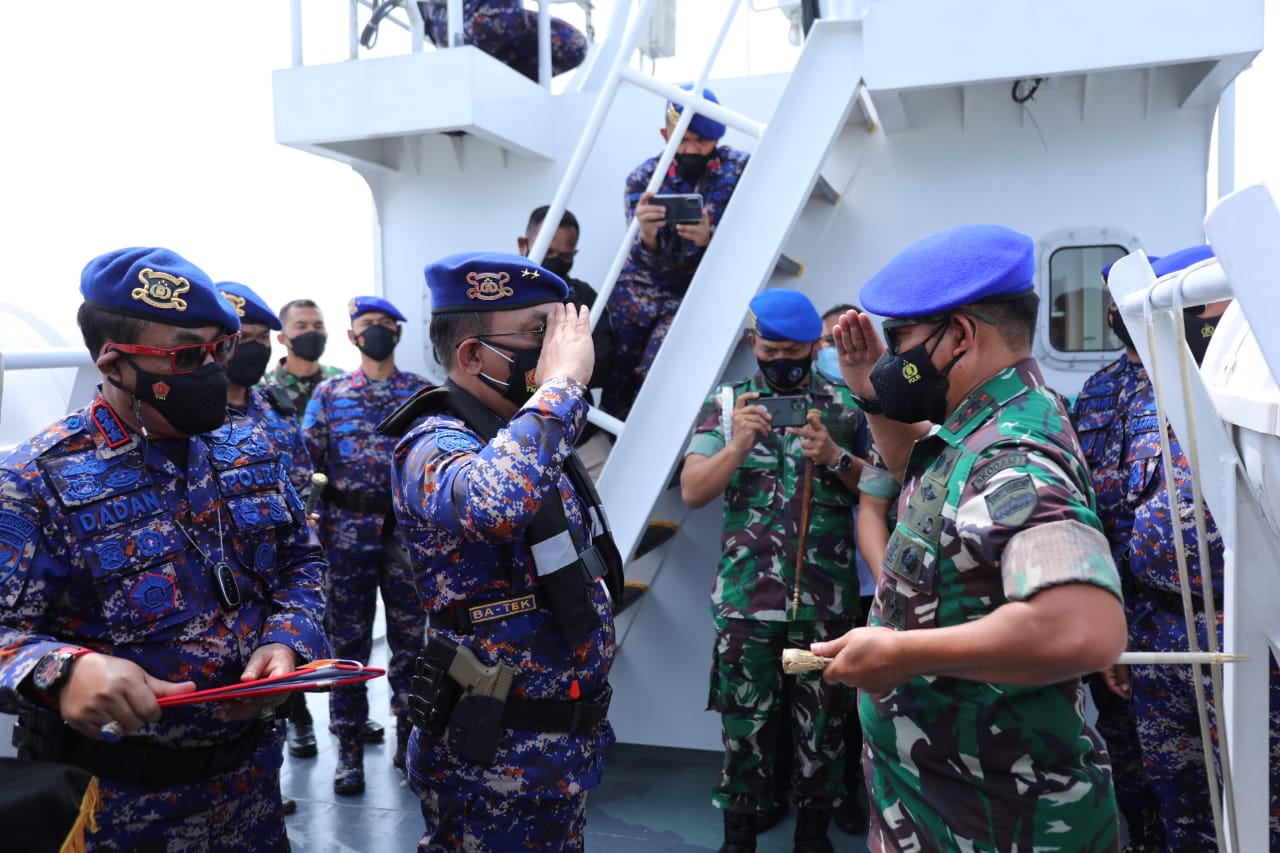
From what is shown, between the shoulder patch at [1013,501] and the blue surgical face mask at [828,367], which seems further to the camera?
the blue surgical face mask at [828,367]

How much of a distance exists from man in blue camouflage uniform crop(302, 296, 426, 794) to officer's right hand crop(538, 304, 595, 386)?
2297 millimetres

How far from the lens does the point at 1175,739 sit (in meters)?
2.65

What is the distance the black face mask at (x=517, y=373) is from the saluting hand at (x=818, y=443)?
1433 mm

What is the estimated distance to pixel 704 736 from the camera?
425 centimetres

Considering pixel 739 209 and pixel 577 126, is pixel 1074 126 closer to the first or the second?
pixel 739 209

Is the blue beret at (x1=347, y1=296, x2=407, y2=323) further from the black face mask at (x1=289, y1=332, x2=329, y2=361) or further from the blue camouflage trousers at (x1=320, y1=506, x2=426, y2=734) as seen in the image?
the blue camouflage trousers at (x1=320, y1=506, x2=426, y2=734)

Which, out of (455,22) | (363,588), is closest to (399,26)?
(455,22)

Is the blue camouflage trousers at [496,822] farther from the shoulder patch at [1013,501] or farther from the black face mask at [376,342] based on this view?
the black face mask at [376,342]

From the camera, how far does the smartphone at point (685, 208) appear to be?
3.64 m

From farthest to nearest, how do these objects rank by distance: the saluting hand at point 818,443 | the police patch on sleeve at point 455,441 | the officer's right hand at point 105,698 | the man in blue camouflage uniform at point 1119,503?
1. the saluting hand at point 818,443
2. the man in blue camouflage uniform at point 1119,503
3. the police patch on sleeve at point 455,441
4. the officer's right hand at point 105,698

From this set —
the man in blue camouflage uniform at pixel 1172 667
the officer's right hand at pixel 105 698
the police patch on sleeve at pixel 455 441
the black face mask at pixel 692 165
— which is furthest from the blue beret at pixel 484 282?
the black face mask at pixel 692 165

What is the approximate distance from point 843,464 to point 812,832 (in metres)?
1.30

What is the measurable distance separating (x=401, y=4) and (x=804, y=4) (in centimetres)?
196

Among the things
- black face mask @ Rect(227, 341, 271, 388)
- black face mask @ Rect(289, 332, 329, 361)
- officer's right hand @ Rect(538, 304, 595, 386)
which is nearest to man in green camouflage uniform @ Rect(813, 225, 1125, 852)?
officer's right hand @ Rect(538, 304, 595, 386)
